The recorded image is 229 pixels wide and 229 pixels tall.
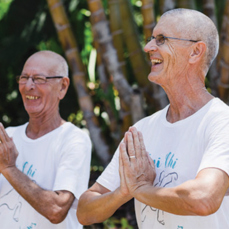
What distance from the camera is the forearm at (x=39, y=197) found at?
2861 mm

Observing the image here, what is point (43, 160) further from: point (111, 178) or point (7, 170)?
point (111, 178)

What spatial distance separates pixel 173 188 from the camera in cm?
211

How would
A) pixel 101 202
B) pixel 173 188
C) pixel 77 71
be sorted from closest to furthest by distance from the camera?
pixel 173 188 → pixel 101 202 → pixel 77 71

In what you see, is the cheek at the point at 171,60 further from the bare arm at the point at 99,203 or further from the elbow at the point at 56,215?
the elbow at the point at 56,215

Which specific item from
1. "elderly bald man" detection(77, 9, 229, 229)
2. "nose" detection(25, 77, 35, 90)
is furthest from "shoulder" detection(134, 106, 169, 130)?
"nose" detection(25, 77, 35, 90)

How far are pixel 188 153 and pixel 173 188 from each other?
0.27m

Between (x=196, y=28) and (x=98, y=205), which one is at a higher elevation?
(x=196, y=28)

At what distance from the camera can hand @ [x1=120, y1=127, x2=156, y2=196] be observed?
231 cm

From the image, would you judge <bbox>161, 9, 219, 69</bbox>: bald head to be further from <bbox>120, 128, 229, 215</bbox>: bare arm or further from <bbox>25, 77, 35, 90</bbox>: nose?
<bbox>25, 77, 35, 90</bbox>: nose

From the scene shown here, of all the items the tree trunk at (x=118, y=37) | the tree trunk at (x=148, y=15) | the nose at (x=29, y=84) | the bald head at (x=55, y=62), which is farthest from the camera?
the tree trunk at (x=118, y=37)

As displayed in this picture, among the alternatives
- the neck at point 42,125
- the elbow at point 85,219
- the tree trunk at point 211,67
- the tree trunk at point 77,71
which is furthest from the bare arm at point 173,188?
the tree trunk at point 77,71

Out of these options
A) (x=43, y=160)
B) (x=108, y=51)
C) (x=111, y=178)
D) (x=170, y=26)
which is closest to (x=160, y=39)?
(x=170, y=26)

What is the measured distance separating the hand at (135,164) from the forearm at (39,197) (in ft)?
2.30

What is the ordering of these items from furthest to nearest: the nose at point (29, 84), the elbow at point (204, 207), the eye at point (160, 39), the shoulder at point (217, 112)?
1. the nose at point (29, 84)
2. the eye at point (160, 39)
3. the shoulder at point (217, 112)
4. the elbow at point (204, 207)
